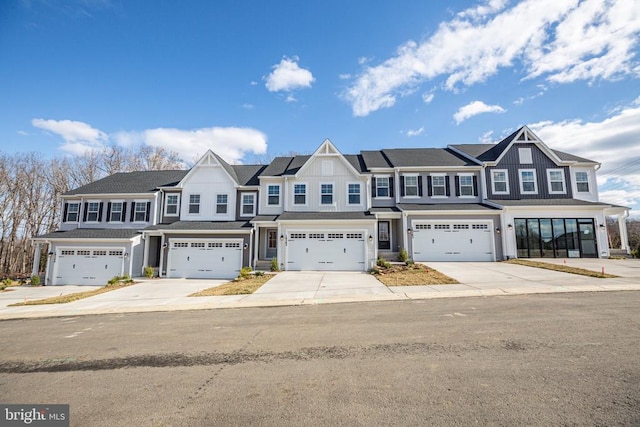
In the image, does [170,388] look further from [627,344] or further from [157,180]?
[157,180]

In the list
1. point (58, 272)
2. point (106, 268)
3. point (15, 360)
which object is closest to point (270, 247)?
point (106, 268)

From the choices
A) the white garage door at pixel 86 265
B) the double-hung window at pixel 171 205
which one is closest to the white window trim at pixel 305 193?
the double-hung window at pixel 171 205

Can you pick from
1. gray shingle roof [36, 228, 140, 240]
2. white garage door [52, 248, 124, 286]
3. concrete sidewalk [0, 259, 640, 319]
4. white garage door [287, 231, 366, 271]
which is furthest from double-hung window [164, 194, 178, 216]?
white garage door [287, 231, 366, 271]

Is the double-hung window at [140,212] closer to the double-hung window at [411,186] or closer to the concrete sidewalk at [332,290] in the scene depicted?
the concrete sidewalk at [332,290]

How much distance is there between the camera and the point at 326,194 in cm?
2055

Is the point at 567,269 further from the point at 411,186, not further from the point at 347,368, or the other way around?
the point at 347,368

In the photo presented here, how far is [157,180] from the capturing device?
2352 centimetres

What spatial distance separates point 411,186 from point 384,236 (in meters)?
4.26

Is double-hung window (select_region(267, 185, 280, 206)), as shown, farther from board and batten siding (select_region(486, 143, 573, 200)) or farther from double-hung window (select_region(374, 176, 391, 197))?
board and batten siding (select_region(486, 143, 573, 200))

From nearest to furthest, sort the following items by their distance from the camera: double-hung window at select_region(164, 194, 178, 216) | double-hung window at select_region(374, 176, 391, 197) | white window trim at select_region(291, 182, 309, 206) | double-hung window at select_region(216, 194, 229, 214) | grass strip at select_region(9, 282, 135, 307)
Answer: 1. grass strip at select_region(9, 282, 135, 307)
2. white window trim at select_region(291, 182, 309, 206)
3. double-hung window at select_region(216, 194, 229, 214)
4. double-hung window at select_region(374, 176, 391, 197)
5. double-hung window at select_region(164, 194, 178, 216)

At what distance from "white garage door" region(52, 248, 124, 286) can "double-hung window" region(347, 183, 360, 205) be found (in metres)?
15.6

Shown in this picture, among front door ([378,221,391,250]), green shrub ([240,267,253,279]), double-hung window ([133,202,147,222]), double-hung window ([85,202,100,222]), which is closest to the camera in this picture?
green shrub ([240,267,253,279])

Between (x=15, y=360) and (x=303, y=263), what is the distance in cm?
1372

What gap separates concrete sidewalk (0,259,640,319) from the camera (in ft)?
33.0
